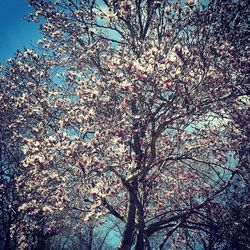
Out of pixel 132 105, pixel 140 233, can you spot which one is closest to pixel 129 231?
pixel 140 233

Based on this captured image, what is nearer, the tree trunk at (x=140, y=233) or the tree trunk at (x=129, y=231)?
the tree trunk at (x=140, y=233)

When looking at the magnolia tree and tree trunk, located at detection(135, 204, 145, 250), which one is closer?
the magnolia tree

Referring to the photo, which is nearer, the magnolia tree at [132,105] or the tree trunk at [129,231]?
the magnolia tree at [132,105]

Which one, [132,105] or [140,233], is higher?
[132,105]

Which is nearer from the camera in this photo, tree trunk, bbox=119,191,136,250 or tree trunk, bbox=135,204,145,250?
tree trunk, bbox=135,204,145,250

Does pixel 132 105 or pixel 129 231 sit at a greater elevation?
pixel 132 105

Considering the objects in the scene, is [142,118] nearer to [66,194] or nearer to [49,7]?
[66,194]

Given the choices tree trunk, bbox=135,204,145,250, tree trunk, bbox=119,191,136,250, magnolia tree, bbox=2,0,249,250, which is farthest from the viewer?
tree trunk, bbox=119,191,136,250

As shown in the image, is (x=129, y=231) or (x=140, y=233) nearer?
(x=129, y=231)

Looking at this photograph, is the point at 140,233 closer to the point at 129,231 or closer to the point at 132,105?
the point at 129,231

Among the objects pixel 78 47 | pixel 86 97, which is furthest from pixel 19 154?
pixel 86 97

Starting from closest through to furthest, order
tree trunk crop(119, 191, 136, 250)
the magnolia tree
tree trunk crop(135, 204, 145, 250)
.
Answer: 1. the magnolia tree
2. tree trunk crop(135, 204, 145, 250)
3. tree trunk crop(119, 191, 136, 250)

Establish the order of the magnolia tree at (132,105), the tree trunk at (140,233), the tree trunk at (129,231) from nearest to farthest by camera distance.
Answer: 1. the magnolia tree at (132,105)
2. the tree trunk at (140,233)
3. the tree trunk at (129,231)

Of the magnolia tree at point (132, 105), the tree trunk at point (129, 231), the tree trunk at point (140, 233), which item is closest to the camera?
the magnolia tree at point (132, 105)
